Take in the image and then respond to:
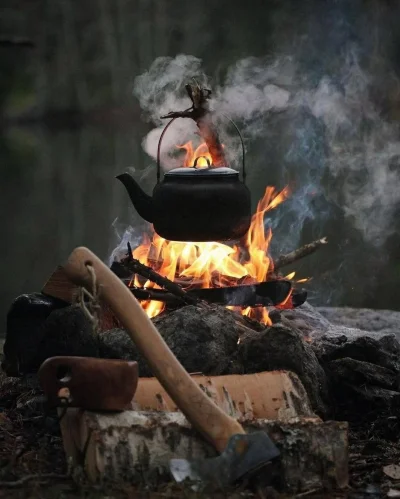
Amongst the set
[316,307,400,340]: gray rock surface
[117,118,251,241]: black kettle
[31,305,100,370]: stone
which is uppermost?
[117,118,251,241]: black kettle

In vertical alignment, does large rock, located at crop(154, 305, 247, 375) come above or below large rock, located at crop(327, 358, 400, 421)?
above

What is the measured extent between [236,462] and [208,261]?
2.10m

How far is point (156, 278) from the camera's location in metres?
4.80

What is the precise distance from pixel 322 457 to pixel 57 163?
694cm

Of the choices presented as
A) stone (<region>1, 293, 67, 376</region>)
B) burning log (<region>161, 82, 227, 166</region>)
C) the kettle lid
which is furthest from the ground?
burning log (<region>161, 82, 227, 166</region>)

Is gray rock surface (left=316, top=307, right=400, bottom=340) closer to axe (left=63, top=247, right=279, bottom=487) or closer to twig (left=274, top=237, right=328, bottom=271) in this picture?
twig (left=274, top=237, right=328, bottom=271)

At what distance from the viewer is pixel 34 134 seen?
9750 millimetres

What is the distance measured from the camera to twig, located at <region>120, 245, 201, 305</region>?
186 inches

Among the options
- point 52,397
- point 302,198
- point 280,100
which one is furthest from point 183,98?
point 52,397

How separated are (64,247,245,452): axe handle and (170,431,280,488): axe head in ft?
0.21

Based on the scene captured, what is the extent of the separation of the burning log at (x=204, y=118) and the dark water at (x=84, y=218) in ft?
10.1

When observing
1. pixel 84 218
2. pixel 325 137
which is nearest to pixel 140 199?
pixel 325 137

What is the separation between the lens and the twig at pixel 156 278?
4723mm

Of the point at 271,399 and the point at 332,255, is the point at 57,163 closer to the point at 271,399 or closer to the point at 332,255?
the point at 332,255
